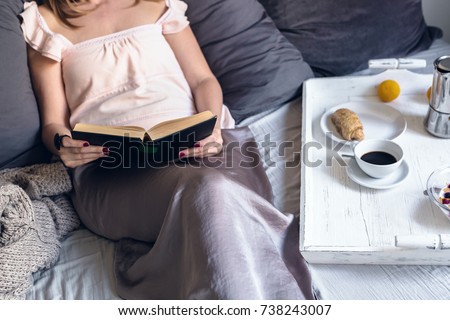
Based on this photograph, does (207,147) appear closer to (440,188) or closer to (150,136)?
(150,136)

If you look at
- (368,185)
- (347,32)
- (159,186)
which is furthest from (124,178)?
(347,32)

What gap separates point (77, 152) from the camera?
4.01 ft

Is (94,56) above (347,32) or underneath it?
above

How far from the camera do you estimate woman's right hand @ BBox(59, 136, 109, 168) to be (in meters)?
1.20

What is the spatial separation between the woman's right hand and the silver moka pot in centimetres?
73

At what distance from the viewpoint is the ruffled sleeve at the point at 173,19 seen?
4.60 feet

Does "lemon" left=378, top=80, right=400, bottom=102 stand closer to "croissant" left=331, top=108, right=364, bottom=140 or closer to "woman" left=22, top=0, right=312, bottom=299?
"croissant" left=331, top=108, right=364, bottom=140

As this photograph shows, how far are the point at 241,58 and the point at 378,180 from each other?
0.54 m

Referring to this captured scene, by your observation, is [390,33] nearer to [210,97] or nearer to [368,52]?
[368,52]

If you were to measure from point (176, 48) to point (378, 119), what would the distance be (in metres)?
0.54

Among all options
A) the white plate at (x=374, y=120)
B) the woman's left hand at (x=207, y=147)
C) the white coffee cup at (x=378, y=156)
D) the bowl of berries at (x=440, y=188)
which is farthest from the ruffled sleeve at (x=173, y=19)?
the bowl of berries at (x=440, y=188)

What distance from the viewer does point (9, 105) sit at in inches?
50.3

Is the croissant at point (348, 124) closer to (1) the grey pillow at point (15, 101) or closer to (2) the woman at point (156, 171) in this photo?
(2) the woman at point (156, 171)

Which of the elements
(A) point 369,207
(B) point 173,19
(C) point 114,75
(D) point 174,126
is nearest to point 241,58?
(B) point 173,19
